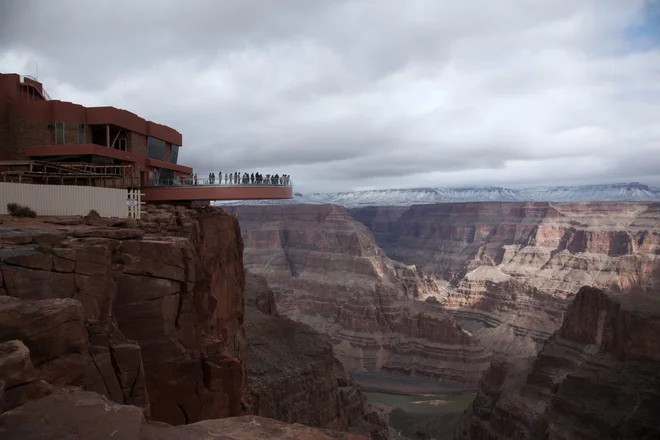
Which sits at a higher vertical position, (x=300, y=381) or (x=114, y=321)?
(x=114, y=321)

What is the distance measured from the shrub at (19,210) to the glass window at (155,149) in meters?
14.8

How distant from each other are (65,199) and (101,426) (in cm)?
1385

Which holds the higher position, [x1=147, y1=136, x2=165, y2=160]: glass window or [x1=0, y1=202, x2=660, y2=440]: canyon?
[x1=147, y1=136, x2=165, y2=160]: glass window

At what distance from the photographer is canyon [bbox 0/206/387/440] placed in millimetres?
7582

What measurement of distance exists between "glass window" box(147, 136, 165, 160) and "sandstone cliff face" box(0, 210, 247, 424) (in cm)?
1395

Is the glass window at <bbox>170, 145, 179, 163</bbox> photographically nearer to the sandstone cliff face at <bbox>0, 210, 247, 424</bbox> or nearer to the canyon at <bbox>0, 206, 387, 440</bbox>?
the canyon at <bbox>0, 206, 387, 440</bbox>

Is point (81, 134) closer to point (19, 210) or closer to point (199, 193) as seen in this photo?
→ point (199, 193)

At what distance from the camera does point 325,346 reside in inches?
1738

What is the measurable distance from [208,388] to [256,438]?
860 centimetres

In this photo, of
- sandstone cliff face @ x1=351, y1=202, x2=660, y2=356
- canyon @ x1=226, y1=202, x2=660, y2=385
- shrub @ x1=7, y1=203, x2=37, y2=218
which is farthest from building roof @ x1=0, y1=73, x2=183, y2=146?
sandstone cliff face @ x1=351, y1=202, x2=660, y2=356

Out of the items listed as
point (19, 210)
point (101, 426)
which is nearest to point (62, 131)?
point (19, 210)

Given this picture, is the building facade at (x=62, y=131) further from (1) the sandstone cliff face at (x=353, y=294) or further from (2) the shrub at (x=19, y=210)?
(1) the sandstone cliff face at (x=353, y=294)

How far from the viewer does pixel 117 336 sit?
→ 39.7ft

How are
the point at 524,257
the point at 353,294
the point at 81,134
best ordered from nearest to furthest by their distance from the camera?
the point at 81,134
the point at 353,294
the point at 524,257
